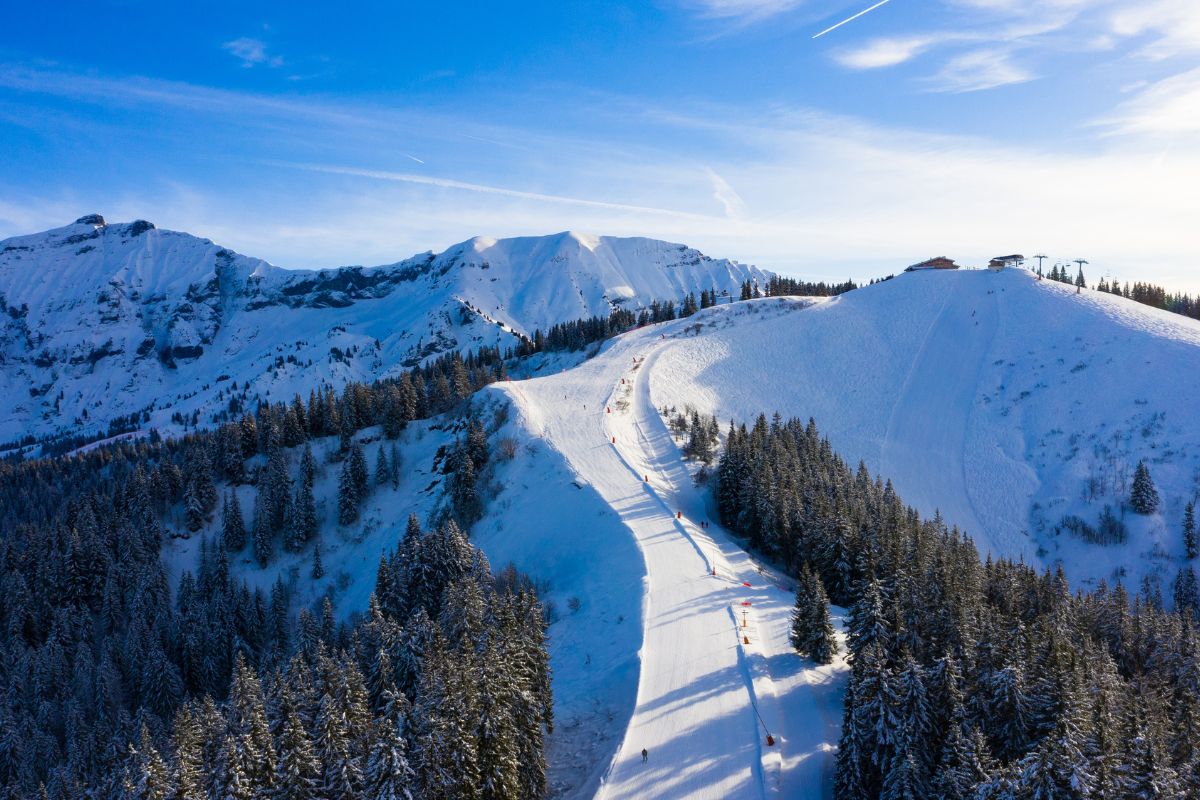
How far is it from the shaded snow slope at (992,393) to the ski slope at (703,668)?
30.7 meters

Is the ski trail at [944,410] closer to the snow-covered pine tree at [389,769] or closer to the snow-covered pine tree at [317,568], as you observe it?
the snow-covered pine tree at [389,769]

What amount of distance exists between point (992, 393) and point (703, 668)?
8302 cm

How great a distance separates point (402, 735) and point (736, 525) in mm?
43054

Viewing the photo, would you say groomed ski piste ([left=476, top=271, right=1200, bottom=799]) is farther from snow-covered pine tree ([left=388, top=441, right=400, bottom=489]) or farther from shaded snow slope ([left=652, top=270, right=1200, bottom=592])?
snow-covered pine tree ([left=388, top=441, right=400, bottom=489])

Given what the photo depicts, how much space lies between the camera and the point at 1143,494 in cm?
6719

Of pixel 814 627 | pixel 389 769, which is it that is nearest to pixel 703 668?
pixel 814 627

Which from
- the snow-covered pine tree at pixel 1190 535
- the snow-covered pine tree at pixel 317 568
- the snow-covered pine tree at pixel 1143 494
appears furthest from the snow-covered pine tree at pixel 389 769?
the snow-covered pine tree at pixel 1143 494

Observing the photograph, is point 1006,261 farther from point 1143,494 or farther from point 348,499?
point 348,499

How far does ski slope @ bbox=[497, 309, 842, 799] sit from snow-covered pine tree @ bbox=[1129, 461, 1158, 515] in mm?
43774

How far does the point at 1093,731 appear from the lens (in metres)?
22.9

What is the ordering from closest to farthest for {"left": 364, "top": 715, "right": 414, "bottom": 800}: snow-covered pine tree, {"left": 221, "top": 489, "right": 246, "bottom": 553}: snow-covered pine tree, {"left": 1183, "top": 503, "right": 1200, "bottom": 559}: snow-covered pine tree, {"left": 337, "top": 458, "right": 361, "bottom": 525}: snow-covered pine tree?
{"left": 364, "top": 715, "right": 414, "bottom": 800}: snow-covered pine tree → {"left": 1183, "top": 503, "right": 1200, "bottom": 559}: snow-covered pine tree → {"left": 337, "top": 458, "right": 361, "bottom": 525}: snow-covered pine tree → {"left": 221, "top": 489, "right": 246, "bottom": 553}: snow-covered pine tree

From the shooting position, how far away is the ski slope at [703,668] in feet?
91.2

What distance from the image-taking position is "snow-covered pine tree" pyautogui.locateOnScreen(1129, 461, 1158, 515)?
6669cm

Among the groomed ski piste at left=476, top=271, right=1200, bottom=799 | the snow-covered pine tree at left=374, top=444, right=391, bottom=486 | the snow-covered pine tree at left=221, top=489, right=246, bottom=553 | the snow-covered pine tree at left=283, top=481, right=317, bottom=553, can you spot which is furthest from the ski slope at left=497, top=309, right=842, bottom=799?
the snow-covered pine tree at left=221, top=489, right=246, bottom=553
